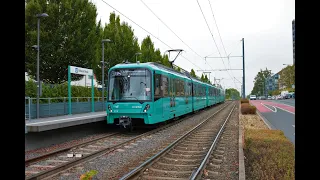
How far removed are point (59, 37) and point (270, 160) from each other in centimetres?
2545

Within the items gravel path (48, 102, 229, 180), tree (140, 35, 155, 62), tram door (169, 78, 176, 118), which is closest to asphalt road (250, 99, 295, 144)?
gravel path (48, 102, 229, 180)

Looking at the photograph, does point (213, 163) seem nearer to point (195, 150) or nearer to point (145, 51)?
point (195, 150)

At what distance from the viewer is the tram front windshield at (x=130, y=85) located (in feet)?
43.8

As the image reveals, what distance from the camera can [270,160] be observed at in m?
5.71

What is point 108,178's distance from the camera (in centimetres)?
634

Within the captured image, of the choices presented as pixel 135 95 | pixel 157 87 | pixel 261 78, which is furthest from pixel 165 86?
pixel 261 78

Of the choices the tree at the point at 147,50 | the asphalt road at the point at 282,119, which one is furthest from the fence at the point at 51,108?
the tree at the point at 147,50

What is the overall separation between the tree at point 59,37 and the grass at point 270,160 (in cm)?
2304

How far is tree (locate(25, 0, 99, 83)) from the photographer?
88.2 ft

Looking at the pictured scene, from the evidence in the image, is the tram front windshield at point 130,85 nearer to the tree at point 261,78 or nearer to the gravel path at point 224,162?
the gravel path at point 224,162

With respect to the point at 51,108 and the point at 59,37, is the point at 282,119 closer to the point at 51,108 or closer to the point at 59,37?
the point at 51,108

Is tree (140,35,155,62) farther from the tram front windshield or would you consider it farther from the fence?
the tram front windshield

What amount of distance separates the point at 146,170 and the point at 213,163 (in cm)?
188

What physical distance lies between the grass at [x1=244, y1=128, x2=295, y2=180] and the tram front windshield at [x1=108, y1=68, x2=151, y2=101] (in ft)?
19.7
